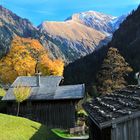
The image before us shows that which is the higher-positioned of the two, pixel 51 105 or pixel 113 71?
pixel 113 71

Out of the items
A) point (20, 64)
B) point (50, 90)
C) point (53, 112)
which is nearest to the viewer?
point (53, 112)

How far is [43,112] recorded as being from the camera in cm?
5262

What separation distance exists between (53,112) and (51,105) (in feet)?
2.81

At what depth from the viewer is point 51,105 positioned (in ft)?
171

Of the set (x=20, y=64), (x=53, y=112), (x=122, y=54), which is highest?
(x=122, y=54)

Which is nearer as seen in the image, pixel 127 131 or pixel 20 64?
pixel 127 131

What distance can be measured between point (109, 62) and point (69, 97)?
12148 millimetres

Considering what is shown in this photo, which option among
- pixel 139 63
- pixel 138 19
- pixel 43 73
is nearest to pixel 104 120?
pixel 43 73

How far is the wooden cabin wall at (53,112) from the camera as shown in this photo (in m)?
51.9

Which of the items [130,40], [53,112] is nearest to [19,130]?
[53,112]

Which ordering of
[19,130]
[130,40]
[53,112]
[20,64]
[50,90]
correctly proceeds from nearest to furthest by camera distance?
[19,130] → [53,112] → [50,90] → [20,64] → [130,40]

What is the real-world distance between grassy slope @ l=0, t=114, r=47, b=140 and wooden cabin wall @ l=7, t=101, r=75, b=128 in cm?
1183

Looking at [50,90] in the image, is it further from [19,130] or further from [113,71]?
[19,130]

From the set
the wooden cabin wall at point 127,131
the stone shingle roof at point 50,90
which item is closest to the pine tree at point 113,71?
the stone shingle roof at point 50,90
